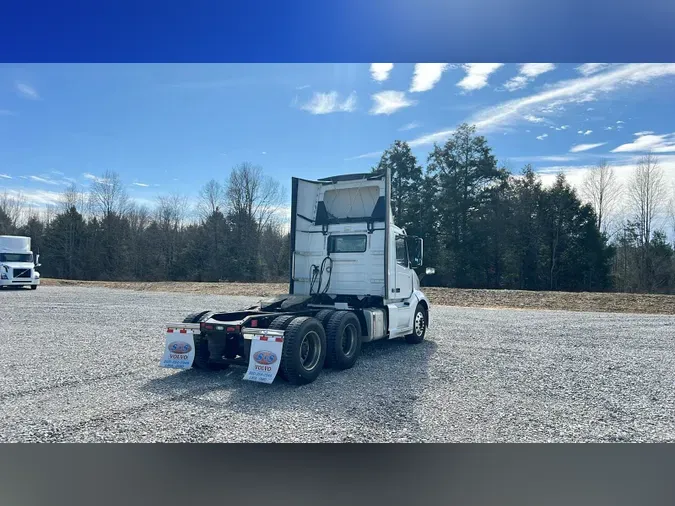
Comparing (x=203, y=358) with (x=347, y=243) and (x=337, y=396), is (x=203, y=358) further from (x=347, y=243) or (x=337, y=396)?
(x=347, y=243)

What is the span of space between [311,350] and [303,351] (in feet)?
0.52

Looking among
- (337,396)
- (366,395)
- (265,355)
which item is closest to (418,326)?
(366,395)

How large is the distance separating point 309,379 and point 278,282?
77.6 feet

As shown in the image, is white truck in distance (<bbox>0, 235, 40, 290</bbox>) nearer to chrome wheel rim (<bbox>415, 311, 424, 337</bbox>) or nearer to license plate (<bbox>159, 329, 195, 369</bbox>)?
license plate (<bbox>159, 329, 195, 369</bbox>)

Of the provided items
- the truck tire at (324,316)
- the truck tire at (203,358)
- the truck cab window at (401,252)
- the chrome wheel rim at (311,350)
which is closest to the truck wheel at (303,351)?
the chrome wheel rim at (311,350)

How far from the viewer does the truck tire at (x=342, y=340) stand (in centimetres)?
711

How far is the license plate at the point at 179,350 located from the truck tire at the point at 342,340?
2.06 metres

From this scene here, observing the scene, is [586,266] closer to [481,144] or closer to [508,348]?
[481,144]

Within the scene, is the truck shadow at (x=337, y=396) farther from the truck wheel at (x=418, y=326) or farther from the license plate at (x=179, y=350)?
the truck wheel at (x=418, y=326)

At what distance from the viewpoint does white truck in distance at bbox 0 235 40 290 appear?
2529 centimetres

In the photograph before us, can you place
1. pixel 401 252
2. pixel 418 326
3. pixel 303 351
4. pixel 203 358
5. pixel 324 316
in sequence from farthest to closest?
pixel 418 326 → pixel 401 252 → pixel 324 316 → pixel 203 358 → pixel 303 351

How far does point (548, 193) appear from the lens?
1144 inches

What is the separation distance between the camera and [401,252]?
917 centimetres

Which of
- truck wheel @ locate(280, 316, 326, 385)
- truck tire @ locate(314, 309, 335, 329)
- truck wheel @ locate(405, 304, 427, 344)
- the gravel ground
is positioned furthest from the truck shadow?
truck wheel @ locate(405, 304, 427, 344)
